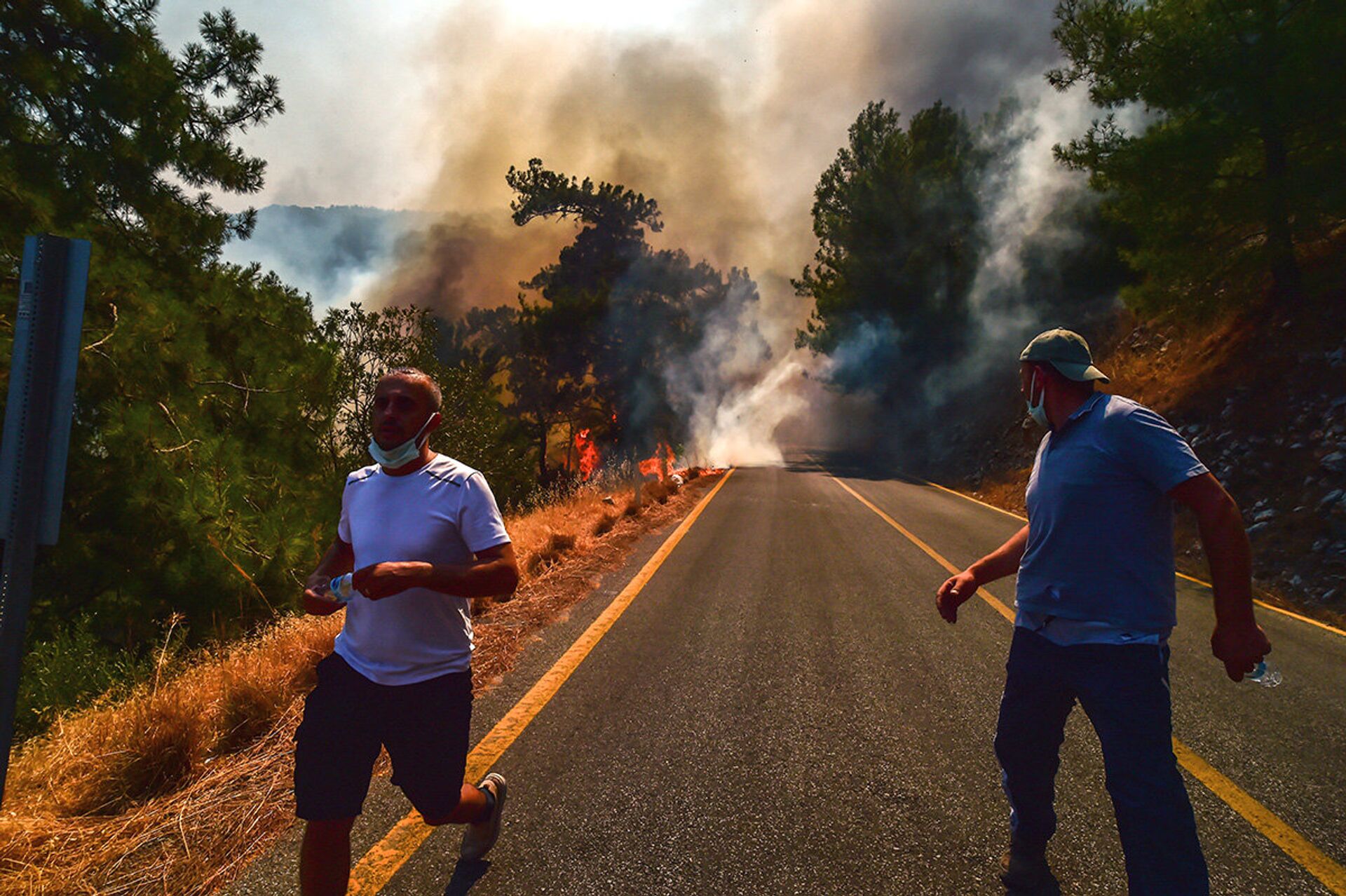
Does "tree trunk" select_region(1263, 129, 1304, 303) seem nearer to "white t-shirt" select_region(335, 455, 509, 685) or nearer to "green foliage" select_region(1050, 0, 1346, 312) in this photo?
"green foliage" select_region(1050, 0, 1346, 312)

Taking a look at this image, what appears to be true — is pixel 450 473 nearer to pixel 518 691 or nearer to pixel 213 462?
pixel 518 691

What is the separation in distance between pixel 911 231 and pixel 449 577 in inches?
1245

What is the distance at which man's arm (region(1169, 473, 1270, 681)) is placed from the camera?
1918 mm

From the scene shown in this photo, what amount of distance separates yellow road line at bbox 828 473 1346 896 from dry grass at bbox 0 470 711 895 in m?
3.43

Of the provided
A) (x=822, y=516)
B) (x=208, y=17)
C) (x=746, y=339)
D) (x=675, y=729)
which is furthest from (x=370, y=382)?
(x=746, y=339)

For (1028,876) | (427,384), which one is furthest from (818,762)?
(427,384)

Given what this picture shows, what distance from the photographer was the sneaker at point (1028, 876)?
236 cm

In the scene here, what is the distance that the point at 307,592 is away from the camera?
6.90ft

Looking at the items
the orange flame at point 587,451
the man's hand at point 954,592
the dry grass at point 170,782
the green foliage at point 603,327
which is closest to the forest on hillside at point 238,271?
the dry grass at point 170,782

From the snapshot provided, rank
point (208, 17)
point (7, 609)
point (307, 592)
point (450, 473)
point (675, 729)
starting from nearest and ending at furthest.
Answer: point (7, 609), point (307, 592), point (450, 473), point (675, 729), point (208, 17)

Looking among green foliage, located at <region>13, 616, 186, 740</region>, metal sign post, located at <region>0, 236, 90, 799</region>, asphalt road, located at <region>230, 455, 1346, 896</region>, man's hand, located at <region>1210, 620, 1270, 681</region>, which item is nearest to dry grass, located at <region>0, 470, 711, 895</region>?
asphalt road, located at <region>230, 455, 1346, 896</region>

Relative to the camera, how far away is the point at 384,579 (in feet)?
6.29

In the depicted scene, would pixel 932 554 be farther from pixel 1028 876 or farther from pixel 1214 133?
pixel 1214 133

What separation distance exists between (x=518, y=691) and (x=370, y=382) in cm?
879
